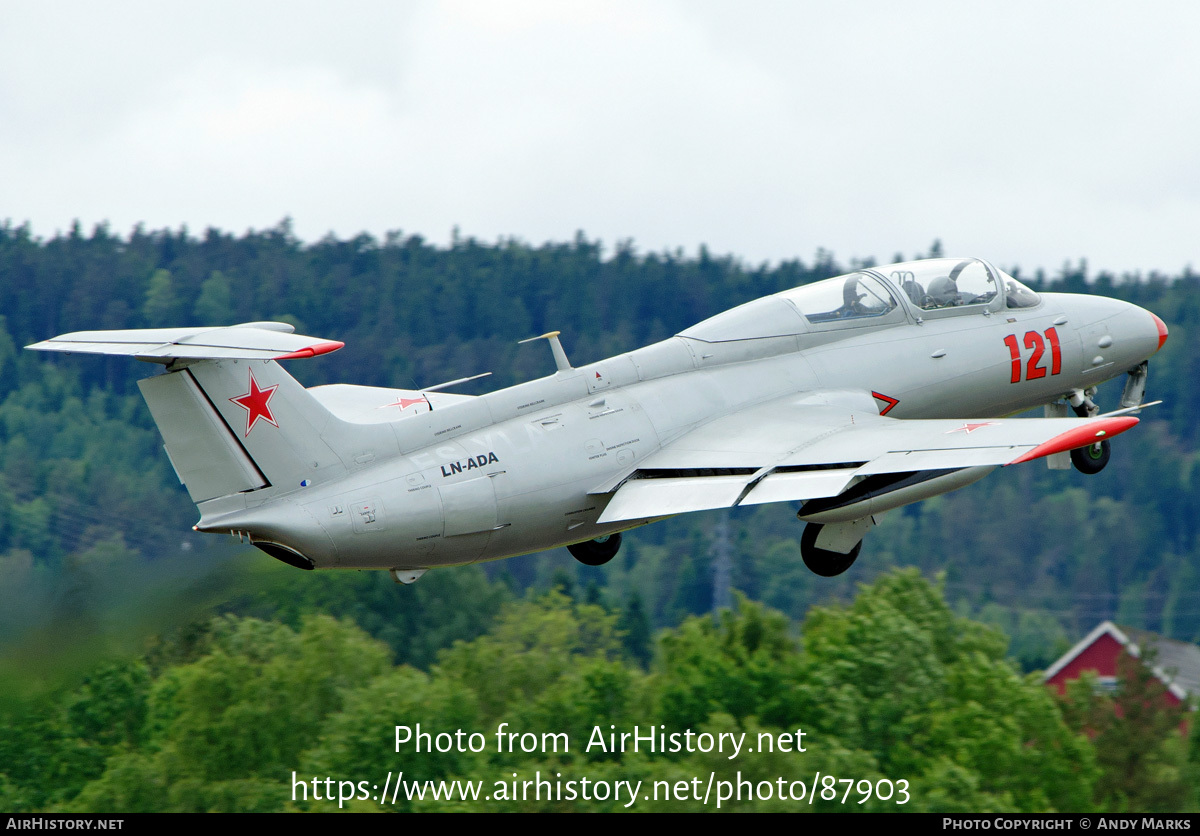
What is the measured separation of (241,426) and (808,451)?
6059 millimetres

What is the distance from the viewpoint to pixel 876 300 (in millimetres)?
18062

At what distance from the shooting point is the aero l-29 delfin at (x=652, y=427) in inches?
564

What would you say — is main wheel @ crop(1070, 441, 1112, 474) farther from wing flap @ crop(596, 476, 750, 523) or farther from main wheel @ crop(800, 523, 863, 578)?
wing flap @ crop(596, 476, 750, 523)

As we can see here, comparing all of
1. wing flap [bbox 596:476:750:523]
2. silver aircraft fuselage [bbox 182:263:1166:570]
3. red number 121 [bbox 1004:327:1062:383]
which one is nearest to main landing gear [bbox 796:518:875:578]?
silver aircraft fuselage [bbox 182:263:1166:570]

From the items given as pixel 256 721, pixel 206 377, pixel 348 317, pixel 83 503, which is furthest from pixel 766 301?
pixel 348 317

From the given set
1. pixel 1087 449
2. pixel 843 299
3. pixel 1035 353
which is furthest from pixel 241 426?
pixel 1087 449

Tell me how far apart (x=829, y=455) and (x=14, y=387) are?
118 m

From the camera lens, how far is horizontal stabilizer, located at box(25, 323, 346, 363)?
42.7 ft

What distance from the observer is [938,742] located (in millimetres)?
46531

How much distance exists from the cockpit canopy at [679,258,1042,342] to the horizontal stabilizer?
5998 millimetres

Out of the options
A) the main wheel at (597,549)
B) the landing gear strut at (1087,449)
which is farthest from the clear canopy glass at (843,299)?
the main wheel at (597,549)

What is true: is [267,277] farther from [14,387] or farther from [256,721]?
[256,721]

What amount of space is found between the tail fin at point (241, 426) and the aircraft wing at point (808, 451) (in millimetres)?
3096

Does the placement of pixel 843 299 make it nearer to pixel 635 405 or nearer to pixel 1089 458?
pixel 635 405
